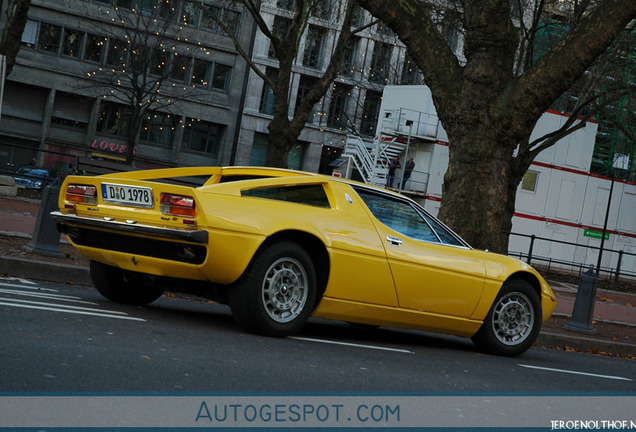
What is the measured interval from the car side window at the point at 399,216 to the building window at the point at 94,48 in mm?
49210

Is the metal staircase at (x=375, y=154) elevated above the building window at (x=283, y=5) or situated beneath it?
situated beneath

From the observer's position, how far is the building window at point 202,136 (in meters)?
57.8

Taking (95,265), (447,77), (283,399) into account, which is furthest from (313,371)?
(447,77)

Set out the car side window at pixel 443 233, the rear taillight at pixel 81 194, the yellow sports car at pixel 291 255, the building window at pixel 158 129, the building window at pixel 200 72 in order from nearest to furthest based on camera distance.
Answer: the yellow sports car at pixel 291 255, the rear taillight at pixel 81 194, the car side window at pixel 443 233, the building window at pixel 158 129, the building window at pixel 200 72

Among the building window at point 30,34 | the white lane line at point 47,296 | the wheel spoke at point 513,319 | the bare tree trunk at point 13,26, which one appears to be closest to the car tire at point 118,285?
the white lane line at point 47,296

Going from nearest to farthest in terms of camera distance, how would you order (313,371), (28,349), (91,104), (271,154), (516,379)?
1. (28,349)
2. (313,371)
3. (516,379)
4. (271,154)
5. (91,104)

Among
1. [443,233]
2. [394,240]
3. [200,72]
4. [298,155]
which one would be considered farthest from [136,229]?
[298,155]

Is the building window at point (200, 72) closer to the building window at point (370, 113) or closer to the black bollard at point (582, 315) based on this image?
the building window at point (370, 113)

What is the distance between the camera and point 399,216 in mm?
8570

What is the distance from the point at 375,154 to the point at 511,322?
124 ft

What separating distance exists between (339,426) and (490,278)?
4.71m

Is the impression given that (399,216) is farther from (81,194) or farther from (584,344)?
(584,344)

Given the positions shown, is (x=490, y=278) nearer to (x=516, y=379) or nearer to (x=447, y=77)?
(x=516, y=379)

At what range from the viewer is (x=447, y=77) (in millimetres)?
13062
